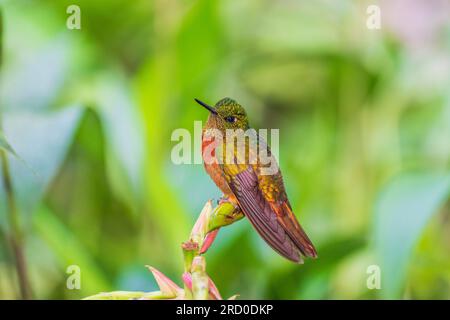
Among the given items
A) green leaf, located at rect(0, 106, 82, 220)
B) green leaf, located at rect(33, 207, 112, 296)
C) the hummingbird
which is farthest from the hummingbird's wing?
green leaf, located at rect(33, 207, 112, 296)

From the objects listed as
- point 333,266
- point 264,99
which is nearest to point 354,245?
point 333,266

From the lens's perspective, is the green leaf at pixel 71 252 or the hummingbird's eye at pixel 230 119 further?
the green leaf at pixel 71 252

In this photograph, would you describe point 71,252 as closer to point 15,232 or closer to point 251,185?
point 15,232

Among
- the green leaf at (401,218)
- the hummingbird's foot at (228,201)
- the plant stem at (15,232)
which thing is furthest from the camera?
the green leaf at (401,218)

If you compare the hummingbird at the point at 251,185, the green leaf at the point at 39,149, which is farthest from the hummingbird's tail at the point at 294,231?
the green leaf at the point at 39,149

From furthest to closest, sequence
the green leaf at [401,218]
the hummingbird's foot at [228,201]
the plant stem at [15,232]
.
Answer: the green leaf at [401,218] < the plant stem at [15,232] < the hummingbird's foot at [228,201]

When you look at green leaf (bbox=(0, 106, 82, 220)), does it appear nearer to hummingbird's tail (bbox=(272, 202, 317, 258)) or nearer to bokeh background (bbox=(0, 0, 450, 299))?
bokeh background (bbox=(0, 0, 450, 299))

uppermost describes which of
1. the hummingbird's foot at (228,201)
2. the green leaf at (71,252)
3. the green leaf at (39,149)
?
the green leaf at (39,149)

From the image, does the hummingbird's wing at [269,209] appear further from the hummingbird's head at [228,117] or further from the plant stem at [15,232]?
the plant stem at [15,232]
